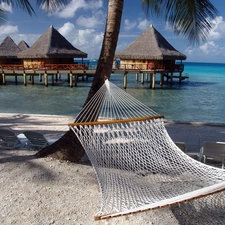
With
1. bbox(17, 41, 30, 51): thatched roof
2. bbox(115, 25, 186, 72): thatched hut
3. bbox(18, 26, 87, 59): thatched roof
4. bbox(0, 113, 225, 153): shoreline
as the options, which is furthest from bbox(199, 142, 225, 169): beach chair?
bbox(17, 41, 30, 51): thatched roof

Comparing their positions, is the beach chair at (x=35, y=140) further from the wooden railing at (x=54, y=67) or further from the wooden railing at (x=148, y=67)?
the wooden railing at (x=148, y=67)

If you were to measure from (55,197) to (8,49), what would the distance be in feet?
80.5

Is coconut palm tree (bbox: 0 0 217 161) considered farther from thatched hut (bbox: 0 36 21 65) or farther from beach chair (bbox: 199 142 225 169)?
thatched hut (bbox: 0 36 21 65)

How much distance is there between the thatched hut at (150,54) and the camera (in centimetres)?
2055

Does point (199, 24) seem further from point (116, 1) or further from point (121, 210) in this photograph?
point (121, 210)

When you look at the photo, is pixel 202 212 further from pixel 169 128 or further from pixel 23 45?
pixel 23 45

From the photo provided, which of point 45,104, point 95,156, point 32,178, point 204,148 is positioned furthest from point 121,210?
point 45,104

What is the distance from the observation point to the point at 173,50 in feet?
72.5

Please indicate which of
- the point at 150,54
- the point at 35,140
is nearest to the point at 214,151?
the point at 35,140

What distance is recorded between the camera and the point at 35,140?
4.66 m

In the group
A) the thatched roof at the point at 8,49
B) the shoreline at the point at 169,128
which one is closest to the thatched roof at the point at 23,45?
the thatched roof at the point at 8,49

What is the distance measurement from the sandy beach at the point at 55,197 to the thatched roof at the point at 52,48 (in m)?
17.5

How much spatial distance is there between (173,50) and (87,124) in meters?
20.6

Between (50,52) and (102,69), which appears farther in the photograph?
(50,52)
